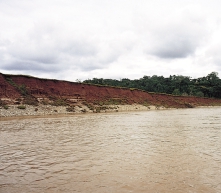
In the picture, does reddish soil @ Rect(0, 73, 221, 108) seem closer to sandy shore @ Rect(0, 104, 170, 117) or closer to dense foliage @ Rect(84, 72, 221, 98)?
sandy shore @ Rect(0, 104, 170, 117)

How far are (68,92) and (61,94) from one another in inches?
64.7

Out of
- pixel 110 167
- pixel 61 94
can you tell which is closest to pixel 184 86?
pixel 61 94

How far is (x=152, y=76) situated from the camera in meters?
138

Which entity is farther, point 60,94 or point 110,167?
point 60,94

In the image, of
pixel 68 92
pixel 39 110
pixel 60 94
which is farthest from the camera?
pixel 68 92

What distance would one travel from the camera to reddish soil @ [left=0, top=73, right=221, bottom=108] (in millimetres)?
28222

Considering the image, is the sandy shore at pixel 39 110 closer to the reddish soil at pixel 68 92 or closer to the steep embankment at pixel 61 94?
the steep embankment at pixel 61 94

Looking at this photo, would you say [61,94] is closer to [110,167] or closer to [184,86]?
[110,167]

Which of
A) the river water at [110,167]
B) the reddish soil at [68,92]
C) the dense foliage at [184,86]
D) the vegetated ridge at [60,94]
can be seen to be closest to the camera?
the river water at [110,167]

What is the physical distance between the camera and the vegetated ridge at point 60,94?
1080 inches

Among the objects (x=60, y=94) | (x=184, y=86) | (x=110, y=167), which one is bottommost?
(x=110, y=167)

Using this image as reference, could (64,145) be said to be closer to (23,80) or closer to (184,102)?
(23,80)

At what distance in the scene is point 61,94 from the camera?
1324 inches

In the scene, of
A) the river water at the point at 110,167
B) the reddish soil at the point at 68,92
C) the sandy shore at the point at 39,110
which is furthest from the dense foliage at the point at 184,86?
the river water at the point at 110,167
